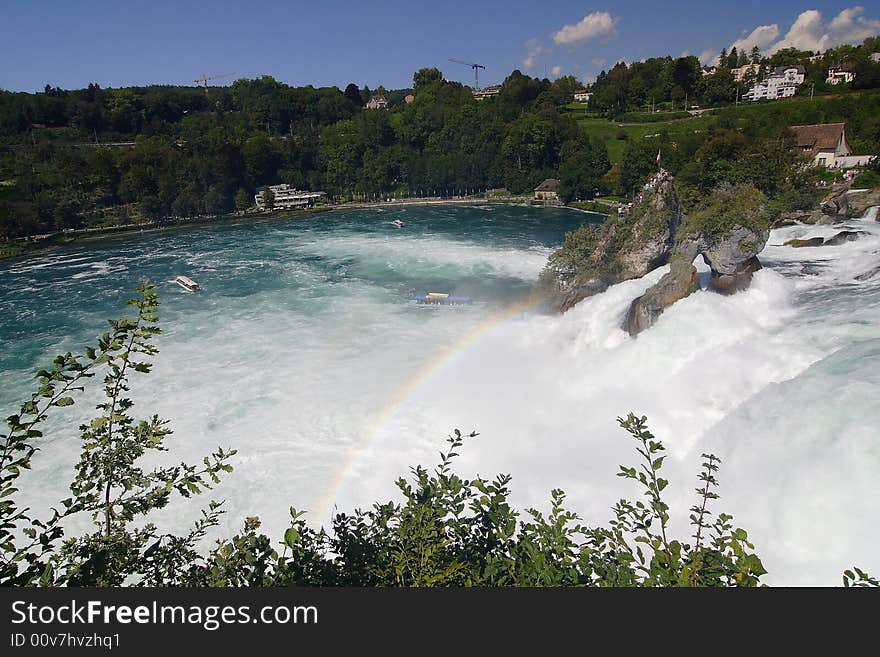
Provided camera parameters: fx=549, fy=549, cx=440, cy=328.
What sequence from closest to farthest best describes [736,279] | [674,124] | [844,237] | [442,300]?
[736,279]
[844,237]
[442,300]
[674,124]

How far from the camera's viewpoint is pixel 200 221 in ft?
187

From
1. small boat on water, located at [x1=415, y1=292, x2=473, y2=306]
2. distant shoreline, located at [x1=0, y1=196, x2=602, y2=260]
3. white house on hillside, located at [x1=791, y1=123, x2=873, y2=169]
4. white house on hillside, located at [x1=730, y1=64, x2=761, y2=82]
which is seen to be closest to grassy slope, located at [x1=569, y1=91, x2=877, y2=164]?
white house on hillside, located at [x1=791, y1=123, x2=873, y2=169]

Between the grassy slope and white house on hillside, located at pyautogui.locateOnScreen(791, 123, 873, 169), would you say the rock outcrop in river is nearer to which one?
white house on hillside, located at pyautogui.locateOnScreen(791, 123, 873, 169)

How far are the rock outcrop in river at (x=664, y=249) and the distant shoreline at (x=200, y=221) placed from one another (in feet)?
108

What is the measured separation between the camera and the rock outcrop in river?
54.6ft

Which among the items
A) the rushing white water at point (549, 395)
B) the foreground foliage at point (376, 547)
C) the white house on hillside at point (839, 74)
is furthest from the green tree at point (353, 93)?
the foreground foliage at point (376, 547)

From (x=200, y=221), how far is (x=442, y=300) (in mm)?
41351

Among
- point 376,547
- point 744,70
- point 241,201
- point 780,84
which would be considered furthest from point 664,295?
point 744,70

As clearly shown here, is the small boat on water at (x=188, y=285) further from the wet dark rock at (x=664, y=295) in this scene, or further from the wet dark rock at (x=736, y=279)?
the wet dark rock at (x=736, y=279)

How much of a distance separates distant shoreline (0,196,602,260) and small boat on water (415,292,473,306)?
107 feet

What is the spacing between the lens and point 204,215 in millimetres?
59906

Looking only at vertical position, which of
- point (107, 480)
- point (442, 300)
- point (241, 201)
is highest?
point (241, 201)

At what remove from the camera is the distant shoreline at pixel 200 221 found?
149ft

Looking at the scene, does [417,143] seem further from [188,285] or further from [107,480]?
[107,480]
